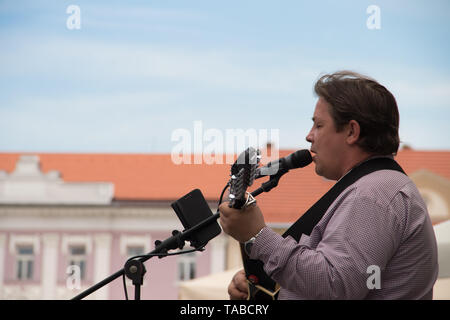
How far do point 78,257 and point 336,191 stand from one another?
27928 millimetres

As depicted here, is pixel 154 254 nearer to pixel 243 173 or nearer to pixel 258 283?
pixel 258 283

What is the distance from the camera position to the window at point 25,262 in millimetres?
28891

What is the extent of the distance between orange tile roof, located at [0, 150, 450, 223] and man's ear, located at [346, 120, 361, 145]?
876 inches

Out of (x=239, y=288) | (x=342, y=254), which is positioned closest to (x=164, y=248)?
(x=239, y=288)

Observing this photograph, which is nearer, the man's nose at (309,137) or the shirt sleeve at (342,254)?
the shirt sleeve at (342,254)

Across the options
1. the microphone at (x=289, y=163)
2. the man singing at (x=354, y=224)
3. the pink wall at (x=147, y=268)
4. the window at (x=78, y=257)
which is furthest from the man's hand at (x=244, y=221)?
the window at (x=78, y=257)

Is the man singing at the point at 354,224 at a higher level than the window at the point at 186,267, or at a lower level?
higher

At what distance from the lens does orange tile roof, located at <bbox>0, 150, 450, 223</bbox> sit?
26.1 meters

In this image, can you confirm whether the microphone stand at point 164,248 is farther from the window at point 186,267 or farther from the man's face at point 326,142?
the window at point 186,267

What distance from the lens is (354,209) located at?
1970mm

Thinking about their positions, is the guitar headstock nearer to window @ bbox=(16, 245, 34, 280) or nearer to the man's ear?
the man's ear

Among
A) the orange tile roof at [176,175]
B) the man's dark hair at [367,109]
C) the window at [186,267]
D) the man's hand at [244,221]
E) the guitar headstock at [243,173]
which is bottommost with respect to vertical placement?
the window at [186,267]

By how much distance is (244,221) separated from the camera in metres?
2.04

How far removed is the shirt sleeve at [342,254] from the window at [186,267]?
26292 millimetres
